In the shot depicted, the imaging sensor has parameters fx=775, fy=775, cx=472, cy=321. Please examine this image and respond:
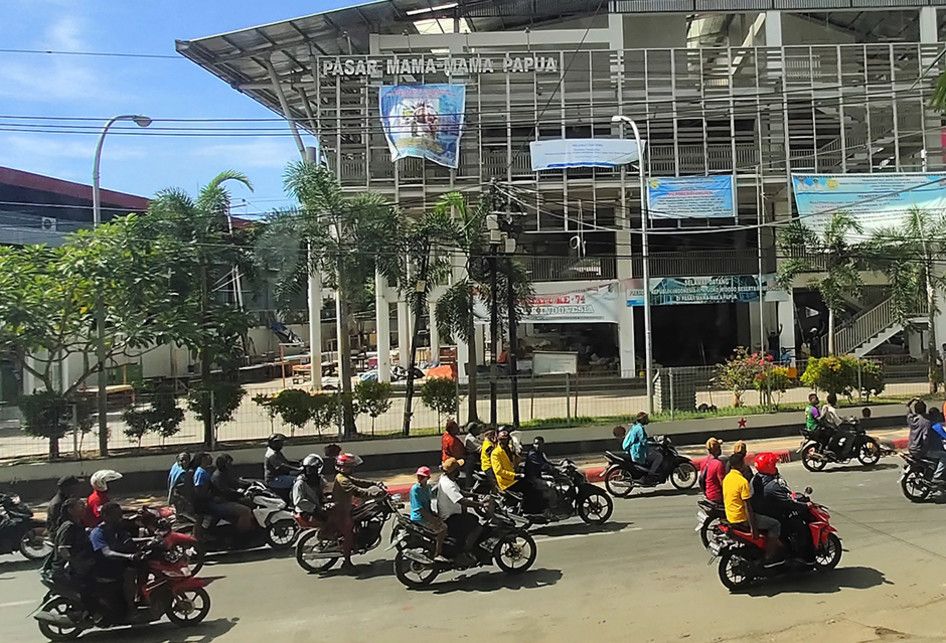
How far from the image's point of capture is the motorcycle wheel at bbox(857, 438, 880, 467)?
13.8 metres

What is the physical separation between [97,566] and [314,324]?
80.5ft

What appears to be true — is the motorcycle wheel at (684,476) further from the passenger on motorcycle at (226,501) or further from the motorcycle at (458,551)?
the passenger on motorcycle at (226,501)

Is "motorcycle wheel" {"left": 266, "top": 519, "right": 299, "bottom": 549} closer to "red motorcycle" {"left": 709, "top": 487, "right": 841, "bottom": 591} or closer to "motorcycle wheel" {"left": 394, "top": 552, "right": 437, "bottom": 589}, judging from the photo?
"motorcycle wheel" {"left": 394, "top": 552, "right": 437, "bottom": 589}

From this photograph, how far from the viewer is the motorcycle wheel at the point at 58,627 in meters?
6.44

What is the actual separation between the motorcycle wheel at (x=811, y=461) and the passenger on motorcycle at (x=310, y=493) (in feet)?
30.0

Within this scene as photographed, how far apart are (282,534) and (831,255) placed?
22301 mm

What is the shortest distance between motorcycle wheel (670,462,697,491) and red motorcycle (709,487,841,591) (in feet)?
15.7

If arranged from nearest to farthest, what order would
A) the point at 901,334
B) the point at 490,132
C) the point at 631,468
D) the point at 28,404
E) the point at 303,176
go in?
the point at 631,468, the point at 28,404, the point at 303,176, the point at 490,132, the point at 901,334

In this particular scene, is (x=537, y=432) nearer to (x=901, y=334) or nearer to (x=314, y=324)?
(x=314, y=324)

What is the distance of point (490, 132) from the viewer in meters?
32.1

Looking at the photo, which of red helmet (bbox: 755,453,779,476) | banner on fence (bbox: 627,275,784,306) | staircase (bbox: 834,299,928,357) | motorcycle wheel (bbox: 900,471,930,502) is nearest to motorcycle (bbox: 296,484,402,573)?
red helmet (bbox: 755,453,779,476)

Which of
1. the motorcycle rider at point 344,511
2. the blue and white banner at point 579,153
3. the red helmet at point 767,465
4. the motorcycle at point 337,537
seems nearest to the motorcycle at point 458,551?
the motorcycle rider at point 344,511

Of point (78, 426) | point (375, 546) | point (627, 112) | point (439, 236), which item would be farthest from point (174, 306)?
point (627, 112)

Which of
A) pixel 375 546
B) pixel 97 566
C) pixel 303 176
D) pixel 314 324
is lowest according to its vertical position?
pixel 375 546
